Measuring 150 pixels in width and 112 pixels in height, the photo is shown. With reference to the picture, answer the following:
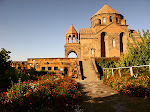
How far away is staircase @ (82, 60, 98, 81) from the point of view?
1772 cm

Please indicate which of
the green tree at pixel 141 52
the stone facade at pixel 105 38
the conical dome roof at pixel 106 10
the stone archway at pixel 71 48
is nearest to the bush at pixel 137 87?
the green tree at pixel 141 52

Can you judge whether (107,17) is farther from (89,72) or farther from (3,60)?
(3,60)

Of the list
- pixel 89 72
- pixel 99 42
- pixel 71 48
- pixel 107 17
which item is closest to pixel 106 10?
pixel 107 17

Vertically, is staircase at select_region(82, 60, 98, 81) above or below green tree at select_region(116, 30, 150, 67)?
below

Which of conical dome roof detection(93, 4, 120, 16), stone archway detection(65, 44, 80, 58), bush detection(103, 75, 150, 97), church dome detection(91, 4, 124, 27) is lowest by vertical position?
bush detection(103, 75, 150, 97)

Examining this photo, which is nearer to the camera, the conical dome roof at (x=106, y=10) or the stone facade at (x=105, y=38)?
the stone facade at (x=105, y=38)

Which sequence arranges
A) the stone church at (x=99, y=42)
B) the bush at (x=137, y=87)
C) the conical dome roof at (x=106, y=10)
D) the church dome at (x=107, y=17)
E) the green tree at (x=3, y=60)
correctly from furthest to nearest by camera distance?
the conical dome roof at (x=106, y=10) → the church dome at (x=107, y=17) → the stone church at (x=99, y=42) → the green tree at (x=3, y=60) → the bush at (x=137, y=87)

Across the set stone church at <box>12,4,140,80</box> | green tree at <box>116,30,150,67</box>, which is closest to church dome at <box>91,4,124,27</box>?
stone church at <box>12,4,140,80</box>

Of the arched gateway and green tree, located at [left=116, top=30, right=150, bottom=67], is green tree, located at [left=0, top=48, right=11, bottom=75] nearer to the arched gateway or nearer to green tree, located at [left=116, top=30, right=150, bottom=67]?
green tree, located at [left=116, top=30, right=150, bottom=67]

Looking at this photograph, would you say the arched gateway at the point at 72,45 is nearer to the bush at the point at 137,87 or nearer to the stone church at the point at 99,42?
the stone church at the point at 99,42

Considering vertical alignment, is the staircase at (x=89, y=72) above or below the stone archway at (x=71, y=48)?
below

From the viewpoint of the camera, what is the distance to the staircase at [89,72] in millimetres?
17717

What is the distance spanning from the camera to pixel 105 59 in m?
23.6

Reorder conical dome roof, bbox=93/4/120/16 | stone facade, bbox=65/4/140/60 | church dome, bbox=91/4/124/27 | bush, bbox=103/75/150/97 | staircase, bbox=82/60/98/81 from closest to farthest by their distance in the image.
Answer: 1. bush, bbox=103/75/150/97
2. staircase, bbox=82/60/98/81
3. stone facade, bbox=65/4/140/60
4. church dome, bbox=91/4/124/27
5. conical dome roof, bbox=93/4/120/16
